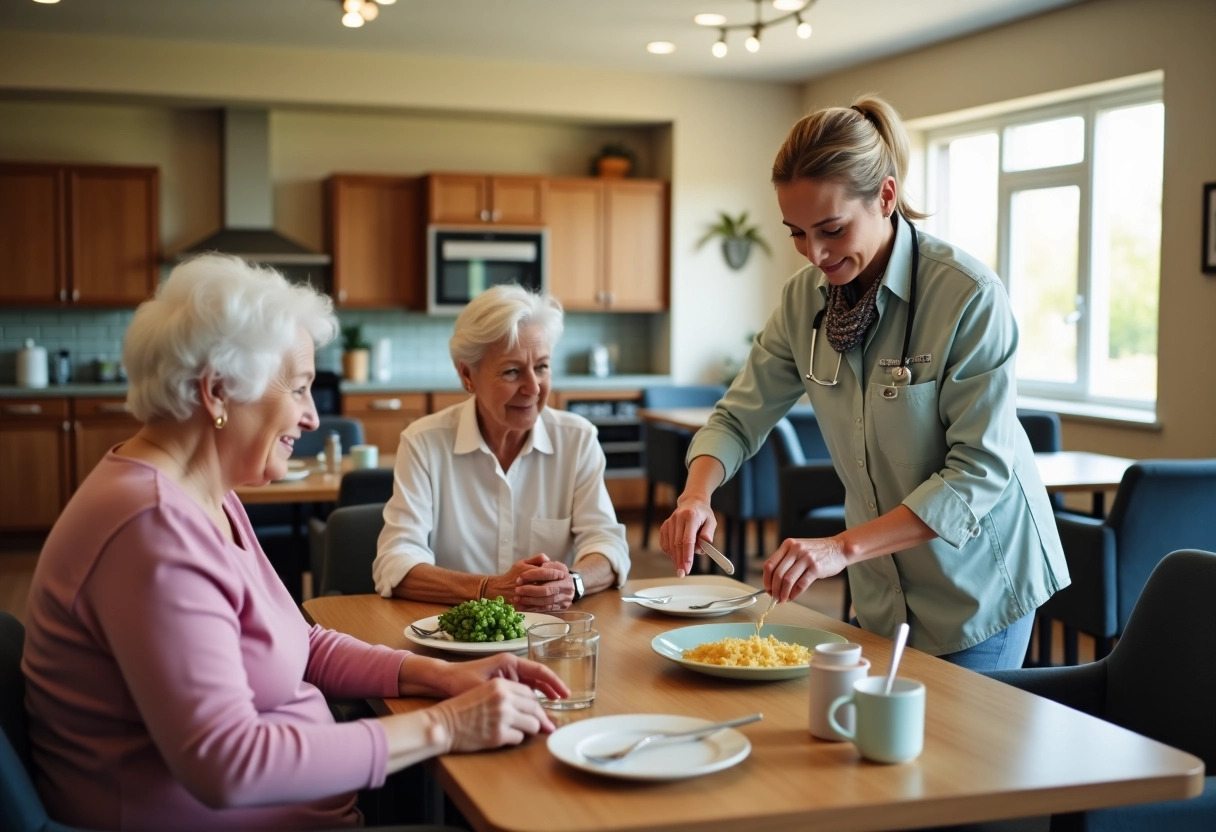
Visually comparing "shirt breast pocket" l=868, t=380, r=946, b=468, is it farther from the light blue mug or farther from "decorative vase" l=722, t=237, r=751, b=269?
"decorative vase" l=722, t=237, r=751, b=269

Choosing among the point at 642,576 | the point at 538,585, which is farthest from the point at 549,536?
the point at 642,576

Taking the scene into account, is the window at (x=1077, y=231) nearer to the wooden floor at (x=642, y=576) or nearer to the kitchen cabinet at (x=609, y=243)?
the wooden floor at (x=642, y=576)

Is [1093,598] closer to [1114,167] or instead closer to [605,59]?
[1114,167]

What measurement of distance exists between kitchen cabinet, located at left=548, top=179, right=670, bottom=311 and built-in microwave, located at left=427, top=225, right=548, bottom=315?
0.17 m

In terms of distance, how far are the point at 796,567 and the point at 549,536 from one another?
901mm

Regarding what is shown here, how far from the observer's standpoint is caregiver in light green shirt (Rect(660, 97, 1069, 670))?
6.44ft

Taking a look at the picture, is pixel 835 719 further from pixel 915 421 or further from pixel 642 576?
pixel 642 576

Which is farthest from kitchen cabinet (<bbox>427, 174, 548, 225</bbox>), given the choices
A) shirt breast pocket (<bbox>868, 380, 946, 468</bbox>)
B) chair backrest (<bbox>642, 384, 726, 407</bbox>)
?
shirt breast pocket (<bbox>868, 380, 946, 468</bbox>)

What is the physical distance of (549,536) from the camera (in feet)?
8.54

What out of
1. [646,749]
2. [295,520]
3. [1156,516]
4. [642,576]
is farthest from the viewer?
[642,576]

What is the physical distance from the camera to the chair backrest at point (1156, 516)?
360 centimetres

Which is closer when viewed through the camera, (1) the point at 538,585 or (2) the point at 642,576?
(1) the point at 538,585

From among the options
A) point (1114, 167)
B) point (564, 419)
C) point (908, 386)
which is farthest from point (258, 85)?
point (908, 386)

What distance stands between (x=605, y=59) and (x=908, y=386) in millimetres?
5779
